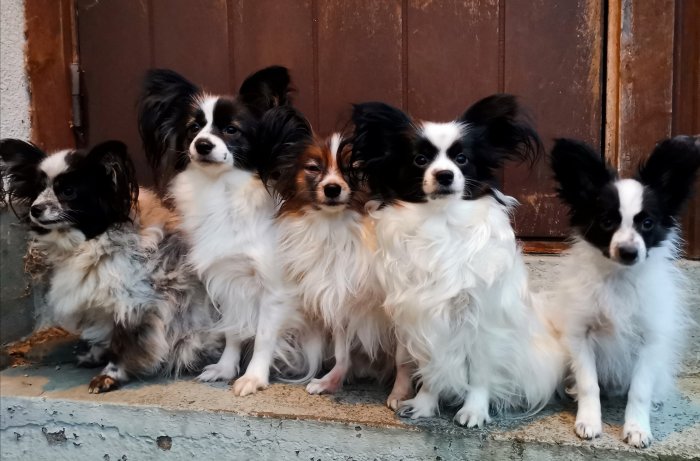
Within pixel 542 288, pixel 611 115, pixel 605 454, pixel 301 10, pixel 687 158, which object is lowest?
pixel 605 454

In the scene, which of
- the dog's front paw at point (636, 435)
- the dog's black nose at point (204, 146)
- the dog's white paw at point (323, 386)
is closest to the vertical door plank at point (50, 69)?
the dog's black nose at point (204, 146)

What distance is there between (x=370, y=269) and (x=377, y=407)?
514 mm

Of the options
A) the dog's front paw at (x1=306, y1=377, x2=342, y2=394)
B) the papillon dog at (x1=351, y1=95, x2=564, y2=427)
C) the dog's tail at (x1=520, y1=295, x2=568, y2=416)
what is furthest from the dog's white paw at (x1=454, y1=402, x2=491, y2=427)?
the dog's front paw at (x1=306, y1=377, x2=342, y2=394)

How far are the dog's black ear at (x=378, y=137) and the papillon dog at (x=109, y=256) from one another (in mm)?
905

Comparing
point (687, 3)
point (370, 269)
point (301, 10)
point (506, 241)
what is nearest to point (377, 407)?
point (370, 269)

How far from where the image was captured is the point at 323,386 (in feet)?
7.50

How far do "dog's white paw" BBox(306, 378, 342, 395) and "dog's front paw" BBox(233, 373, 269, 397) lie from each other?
186 mm

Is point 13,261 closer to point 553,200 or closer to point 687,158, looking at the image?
point 553,200

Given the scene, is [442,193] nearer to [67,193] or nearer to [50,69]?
[67,193]

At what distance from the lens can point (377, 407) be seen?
2.15 metres

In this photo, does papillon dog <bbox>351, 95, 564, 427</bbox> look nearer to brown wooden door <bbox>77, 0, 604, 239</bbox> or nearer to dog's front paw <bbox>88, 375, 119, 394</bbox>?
brown wooden door <bbox>77, 0, 604, 239</bbox>

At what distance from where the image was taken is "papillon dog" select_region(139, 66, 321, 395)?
2.31 meters

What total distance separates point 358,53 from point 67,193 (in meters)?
1.43

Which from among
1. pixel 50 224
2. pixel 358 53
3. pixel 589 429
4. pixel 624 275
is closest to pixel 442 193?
pixel 624 275
